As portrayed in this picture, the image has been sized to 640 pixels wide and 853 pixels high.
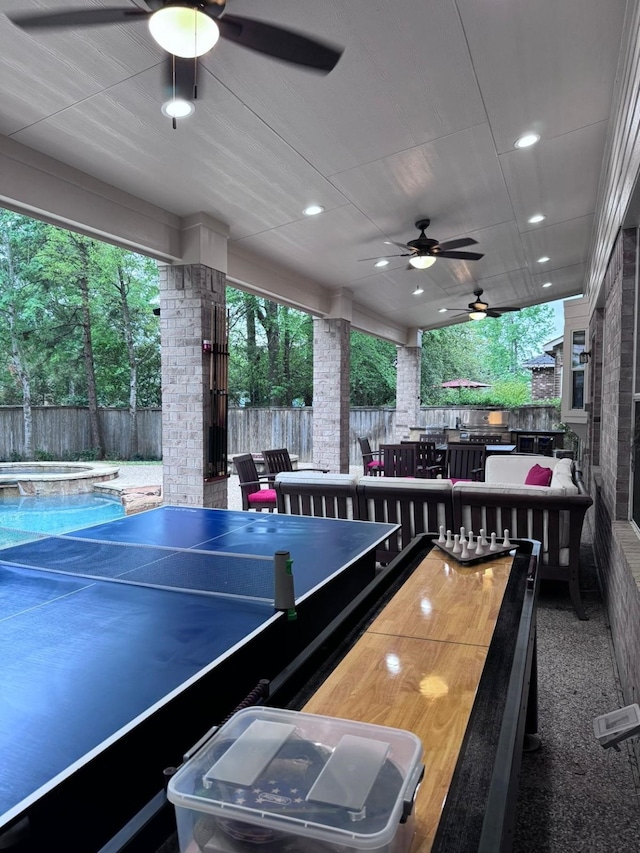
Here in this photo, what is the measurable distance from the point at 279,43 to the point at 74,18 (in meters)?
0.86

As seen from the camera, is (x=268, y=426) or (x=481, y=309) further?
(x=268, y=426)

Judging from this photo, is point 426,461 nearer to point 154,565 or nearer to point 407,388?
point 154,565

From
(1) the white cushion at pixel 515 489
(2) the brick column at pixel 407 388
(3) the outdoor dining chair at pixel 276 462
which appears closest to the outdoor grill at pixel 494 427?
(2) the brick column at pixel 407 388

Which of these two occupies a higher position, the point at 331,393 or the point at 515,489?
the point at 331,393

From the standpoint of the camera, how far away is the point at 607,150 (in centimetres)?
475

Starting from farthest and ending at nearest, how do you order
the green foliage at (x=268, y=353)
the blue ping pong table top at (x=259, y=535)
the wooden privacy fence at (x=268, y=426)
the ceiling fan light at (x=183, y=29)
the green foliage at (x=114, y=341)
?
1. the green foliage at (x=268, y=353)
2. the green foliage at (x=114, y=341)
3. the wooden privacy fence at (x=268, y=426)
4. the blue ping pong table top at (x=259, y=535)
5. the ceiling fan light at (x=183, y=29)

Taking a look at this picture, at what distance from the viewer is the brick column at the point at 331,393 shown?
9094mm

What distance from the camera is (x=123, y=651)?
5.52ft

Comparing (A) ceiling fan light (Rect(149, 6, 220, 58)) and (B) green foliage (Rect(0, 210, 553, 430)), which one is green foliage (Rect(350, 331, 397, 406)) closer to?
(B) green foliage (Rect(0, 210, 553, 430))

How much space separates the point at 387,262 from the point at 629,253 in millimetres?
4528

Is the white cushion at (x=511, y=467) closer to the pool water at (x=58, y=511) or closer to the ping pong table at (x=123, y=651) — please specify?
the ping pong table at (x=123, y=651)

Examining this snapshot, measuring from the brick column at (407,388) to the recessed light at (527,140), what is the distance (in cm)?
833

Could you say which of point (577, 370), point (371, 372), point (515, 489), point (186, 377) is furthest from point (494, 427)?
point (371, 372)

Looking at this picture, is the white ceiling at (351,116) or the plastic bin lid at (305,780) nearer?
the plastic bin lid at (305,780)
